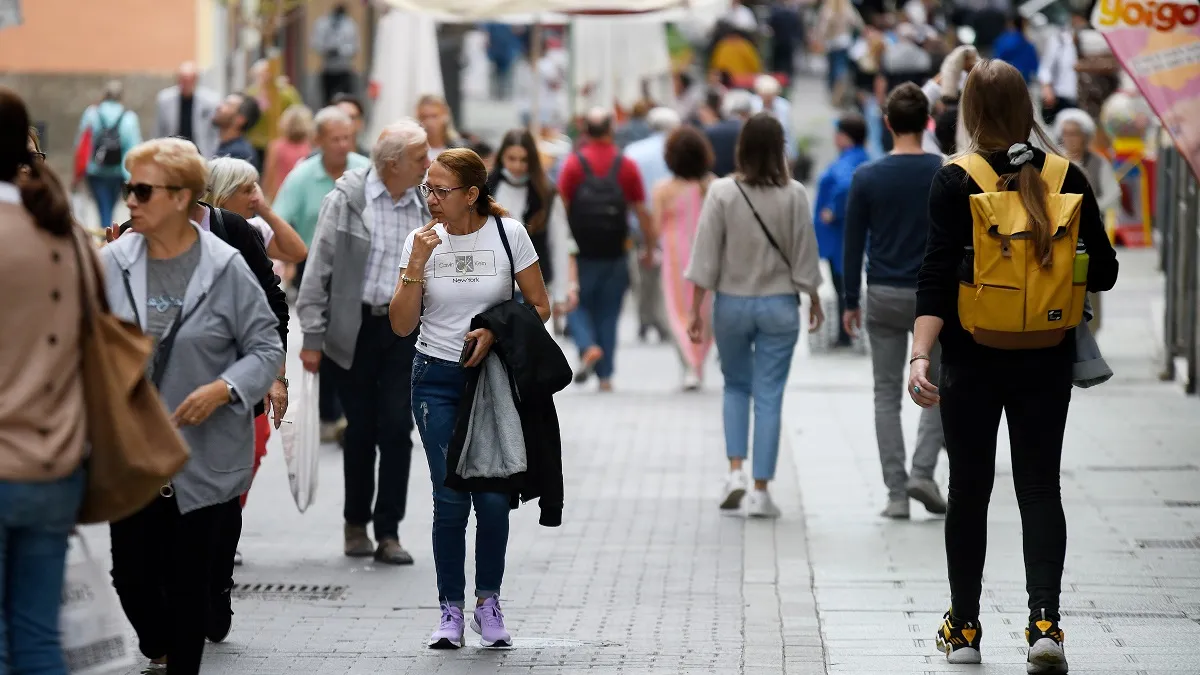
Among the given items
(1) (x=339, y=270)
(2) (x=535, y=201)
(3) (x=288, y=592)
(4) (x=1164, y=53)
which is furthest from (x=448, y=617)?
(2) (x=535, y=201)

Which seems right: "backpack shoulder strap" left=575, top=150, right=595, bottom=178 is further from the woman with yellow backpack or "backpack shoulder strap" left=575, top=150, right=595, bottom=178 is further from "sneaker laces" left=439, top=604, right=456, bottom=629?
the woman with yellow backpack

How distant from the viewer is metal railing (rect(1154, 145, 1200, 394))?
1293 centimetres

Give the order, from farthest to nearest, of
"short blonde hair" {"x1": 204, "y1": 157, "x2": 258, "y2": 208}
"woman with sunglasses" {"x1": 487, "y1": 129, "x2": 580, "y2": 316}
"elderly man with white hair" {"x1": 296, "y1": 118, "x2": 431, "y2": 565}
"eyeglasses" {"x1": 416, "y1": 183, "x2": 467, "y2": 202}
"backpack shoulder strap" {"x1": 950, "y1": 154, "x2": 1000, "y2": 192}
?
1. "woman with sunglasses" {"x1": 487, "y1": 129, "x2": 580, "y2": 316}
2. "elderly man with white hair" {"x1": 296, "y1": 118, "x2": 431, "y2": 565}
3. "short blonde hair" {"x1": 204, "y1": 157, "x2": 258, "y2": 208}
4. "eyeglasses" {"x1": 416, "y1": 183, "x2": 467, "y2": 202}
5. "backpack shoulder strap" {"x1": 950, "y1": 154, "x2": 1000, "y2": 192}

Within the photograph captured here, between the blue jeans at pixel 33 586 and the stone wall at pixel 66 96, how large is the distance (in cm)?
2041

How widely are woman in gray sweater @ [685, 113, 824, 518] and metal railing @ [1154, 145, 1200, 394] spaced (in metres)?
3.77

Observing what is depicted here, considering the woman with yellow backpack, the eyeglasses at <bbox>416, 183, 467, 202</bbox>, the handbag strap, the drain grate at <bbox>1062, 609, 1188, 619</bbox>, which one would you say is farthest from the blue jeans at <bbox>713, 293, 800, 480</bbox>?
the woman with yellow backpack

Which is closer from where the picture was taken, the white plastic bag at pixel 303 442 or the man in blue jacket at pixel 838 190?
the white plastic bag at pixel 303 442

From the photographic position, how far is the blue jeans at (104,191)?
803 inches

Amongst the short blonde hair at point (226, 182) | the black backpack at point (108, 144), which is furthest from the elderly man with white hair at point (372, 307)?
the black backpack at point (108, 144)

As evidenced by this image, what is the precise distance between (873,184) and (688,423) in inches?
159

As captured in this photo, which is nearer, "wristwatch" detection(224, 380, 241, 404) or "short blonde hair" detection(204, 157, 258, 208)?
"wristwatch" detection(224, 380, 241, 404)

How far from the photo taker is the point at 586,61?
974 inches

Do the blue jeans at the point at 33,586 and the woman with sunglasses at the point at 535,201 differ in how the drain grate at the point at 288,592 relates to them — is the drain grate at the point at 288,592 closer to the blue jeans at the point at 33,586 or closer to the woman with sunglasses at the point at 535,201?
the blue jeans at the point at 33,586

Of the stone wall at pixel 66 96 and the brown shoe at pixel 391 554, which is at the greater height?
the stone wall at pixel 66 96
